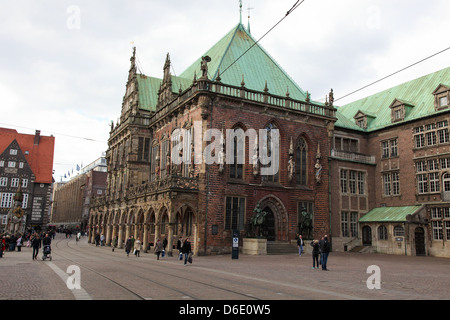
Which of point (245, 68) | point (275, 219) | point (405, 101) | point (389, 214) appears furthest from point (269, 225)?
point (405, 101)

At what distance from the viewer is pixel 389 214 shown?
3431 centimetres

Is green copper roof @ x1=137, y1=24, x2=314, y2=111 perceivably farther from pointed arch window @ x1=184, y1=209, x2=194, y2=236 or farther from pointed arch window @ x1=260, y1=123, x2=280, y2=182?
pointed arch window @ x1=184, y1=209, x2=194, y2=236

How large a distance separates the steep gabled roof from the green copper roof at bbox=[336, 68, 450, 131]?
54653mm

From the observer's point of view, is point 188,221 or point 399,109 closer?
point 188,221

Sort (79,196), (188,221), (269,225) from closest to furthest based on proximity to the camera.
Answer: (269,225) → (188,221) → (79,196)

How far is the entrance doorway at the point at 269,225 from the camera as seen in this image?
3159cm

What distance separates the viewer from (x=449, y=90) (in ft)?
105

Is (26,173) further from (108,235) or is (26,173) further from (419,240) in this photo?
(419,240)

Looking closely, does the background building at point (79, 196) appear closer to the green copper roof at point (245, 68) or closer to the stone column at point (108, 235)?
the stone column at point (108, 235)

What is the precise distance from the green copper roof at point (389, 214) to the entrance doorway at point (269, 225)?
9.21 meters

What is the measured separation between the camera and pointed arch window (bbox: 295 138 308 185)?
33803mm

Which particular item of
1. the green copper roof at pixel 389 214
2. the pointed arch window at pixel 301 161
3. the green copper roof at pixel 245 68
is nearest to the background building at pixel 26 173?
the green copper roof at pixel 245 68

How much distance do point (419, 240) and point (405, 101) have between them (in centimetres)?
1240
